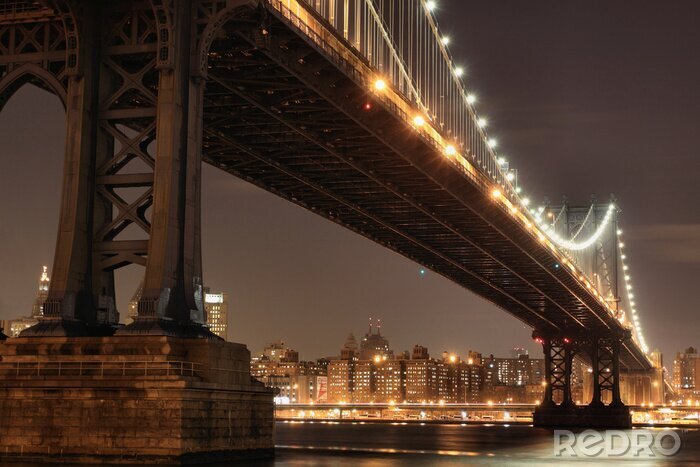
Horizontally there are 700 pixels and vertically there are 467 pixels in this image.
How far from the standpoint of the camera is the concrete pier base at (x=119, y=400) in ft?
90.6

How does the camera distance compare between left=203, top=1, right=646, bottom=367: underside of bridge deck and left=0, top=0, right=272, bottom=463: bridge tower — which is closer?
left=0, top=0, right=272, bottom=463: bridge tower

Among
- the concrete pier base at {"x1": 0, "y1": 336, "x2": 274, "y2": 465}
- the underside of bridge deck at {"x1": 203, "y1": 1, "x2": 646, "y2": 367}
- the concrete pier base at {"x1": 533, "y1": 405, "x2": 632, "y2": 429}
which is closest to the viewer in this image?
the concrete pier base at {"x1": 0, "y1": 336, "x2": 274, "y2": 465}

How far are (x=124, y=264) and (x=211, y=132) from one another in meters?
15.7

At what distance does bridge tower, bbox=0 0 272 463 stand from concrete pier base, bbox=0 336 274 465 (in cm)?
3

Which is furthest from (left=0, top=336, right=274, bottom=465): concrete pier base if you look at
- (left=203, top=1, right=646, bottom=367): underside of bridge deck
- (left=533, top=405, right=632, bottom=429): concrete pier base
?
(left=533, top=405, right=632, bottom=429): concrete pier base

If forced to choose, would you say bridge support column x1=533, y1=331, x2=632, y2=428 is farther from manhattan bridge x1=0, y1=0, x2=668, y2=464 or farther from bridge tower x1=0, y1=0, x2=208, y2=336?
bridge tower x1=0, y1=0, x2=208, y2=336

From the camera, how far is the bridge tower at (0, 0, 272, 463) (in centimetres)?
2805

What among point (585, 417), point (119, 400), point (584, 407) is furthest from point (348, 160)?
point (584, 407)

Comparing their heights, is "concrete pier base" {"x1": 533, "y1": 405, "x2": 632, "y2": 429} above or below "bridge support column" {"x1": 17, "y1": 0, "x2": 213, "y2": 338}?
below

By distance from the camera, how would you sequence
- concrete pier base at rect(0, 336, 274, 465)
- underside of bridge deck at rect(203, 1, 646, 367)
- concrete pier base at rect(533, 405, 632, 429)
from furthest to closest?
concrete pier base at rect(533, 405, 632, 429) → underside of bridge deck at rect(203, 1, 646, 367) → concrete pier base at rect(0, 336, 274, 465)

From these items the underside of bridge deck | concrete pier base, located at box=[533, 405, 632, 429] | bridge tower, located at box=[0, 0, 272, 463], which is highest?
the underside of bridge deck

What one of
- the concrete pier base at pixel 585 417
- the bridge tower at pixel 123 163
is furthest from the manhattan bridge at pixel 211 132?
the concrete pier base at pixel 585 417

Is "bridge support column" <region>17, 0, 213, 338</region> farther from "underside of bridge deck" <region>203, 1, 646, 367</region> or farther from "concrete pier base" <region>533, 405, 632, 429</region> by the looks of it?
"concrete pier base" <region>533, 405, 632, 429</region>

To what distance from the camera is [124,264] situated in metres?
31.7
